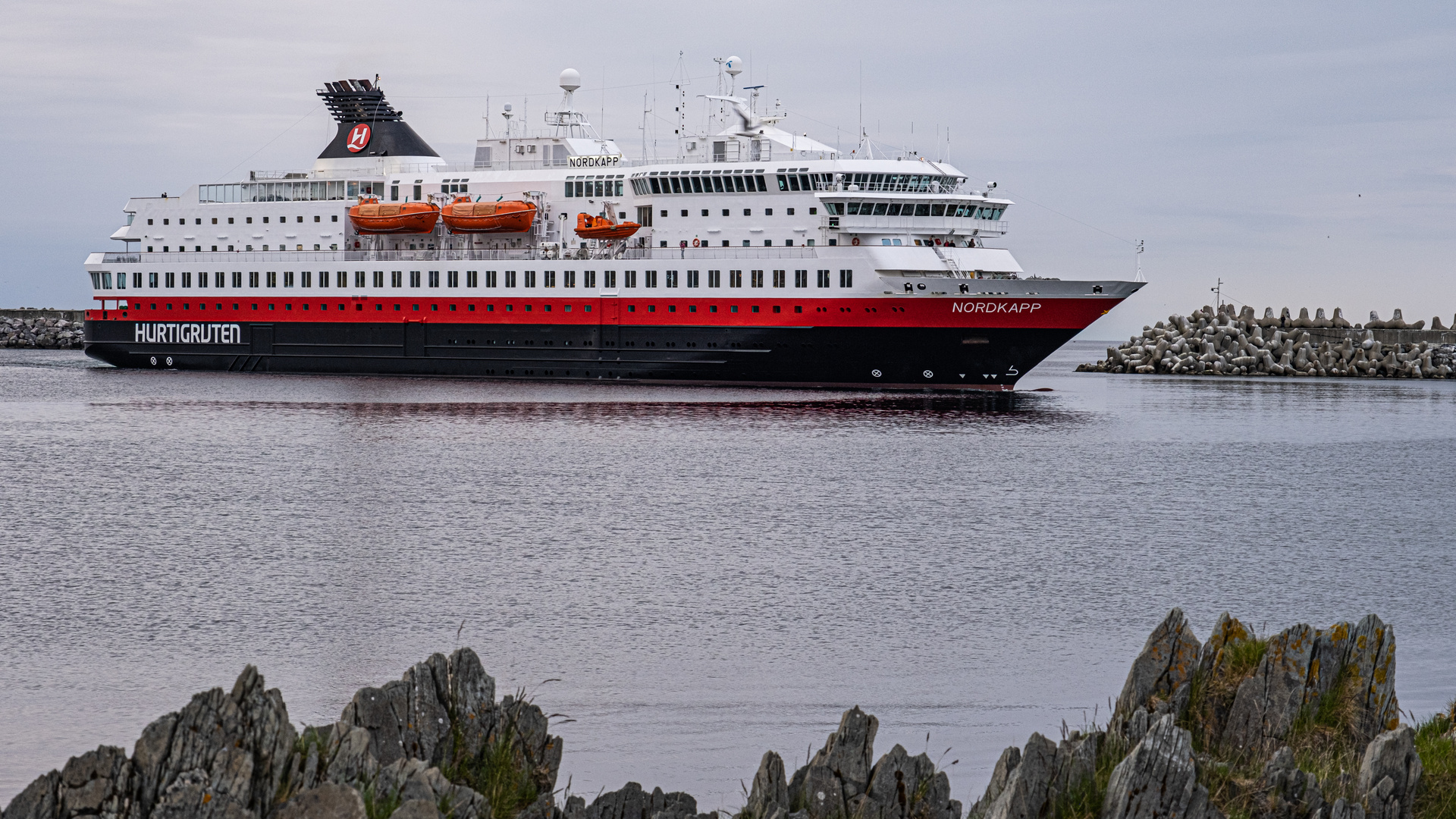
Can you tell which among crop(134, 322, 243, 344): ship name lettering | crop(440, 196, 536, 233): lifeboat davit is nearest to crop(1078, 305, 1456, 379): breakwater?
crop(440, 196, 536, 233): lifeboat davit

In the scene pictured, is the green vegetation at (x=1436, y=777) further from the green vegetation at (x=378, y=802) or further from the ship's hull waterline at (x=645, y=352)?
the ship's hull waterline at (x=645, y=352)

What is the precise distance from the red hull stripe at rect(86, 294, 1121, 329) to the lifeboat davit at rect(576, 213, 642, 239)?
7.30 feet

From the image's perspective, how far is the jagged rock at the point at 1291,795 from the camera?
574cm

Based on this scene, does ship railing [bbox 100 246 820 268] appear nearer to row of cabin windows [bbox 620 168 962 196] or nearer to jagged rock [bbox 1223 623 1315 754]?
row of cabin windows [bbox 620 168 962 196]

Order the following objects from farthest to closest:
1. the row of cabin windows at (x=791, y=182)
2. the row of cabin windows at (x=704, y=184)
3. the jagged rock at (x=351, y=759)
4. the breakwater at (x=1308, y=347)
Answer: the breakwater at (x=1308, y=347) < the row of cabin windows at (x=704, y=184) < the row of cabin windows at (x=791, y=182) < the jagged rock at (x=351, y=759)

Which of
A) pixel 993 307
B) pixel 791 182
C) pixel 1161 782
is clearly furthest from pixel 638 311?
pixel 1161 782

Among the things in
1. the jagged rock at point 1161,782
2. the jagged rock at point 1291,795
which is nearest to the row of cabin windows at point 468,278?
the jagged rock at point 1291,795

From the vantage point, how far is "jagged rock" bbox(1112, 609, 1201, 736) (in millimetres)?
6973

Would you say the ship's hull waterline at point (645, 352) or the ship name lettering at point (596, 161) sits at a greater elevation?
the ship name lettering at point (596, 161)

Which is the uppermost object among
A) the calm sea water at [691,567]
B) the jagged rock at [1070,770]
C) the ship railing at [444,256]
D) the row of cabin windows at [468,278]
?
the ship railing at [444,256]

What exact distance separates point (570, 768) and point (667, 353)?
38.3m

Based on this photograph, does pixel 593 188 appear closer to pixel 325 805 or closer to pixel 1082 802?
pixel 1082 802

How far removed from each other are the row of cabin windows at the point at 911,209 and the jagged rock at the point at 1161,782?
39.6 meters

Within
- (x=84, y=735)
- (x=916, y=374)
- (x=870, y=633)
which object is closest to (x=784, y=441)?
(x=916, y=374)
